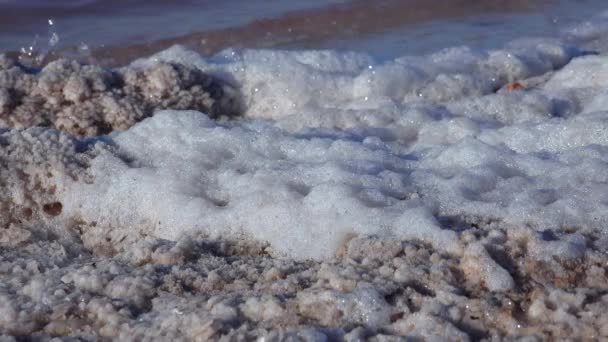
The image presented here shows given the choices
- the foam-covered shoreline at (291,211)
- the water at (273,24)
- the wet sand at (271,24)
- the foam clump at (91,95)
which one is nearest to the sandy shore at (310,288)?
the foam-covered shoreline at (291,211)

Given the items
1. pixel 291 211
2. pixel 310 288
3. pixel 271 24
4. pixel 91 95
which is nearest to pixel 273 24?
pixel 271 24

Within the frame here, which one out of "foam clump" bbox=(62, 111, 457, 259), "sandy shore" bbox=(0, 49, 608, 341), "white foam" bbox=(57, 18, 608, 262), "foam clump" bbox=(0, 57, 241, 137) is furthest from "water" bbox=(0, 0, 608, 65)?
"sandy shore" bbox=(0, 49, 608, 341)

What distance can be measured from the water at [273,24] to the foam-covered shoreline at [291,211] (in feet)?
8.63

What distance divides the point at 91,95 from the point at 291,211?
4.86 ft

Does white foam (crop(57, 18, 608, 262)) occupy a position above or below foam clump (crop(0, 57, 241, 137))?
below

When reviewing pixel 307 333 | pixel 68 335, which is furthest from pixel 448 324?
pixel 68 335

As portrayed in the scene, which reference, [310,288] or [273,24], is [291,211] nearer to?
[310,288]

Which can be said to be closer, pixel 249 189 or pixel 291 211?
pixel 291 211

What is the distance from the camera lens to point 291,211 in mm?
2559

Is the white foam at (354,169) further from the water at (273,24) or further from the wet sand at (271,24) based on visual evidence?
the wet sand at (271,24)

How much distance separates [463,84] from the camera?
14.5 ft

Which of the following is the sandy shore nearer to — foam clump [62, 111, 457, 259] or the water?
foam clump [62, 111, 457, 259]

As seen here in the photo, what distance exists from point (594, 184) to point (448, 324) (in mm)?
938

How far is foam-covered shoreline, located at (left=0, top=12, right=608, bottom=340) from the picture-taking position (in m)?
1.99
